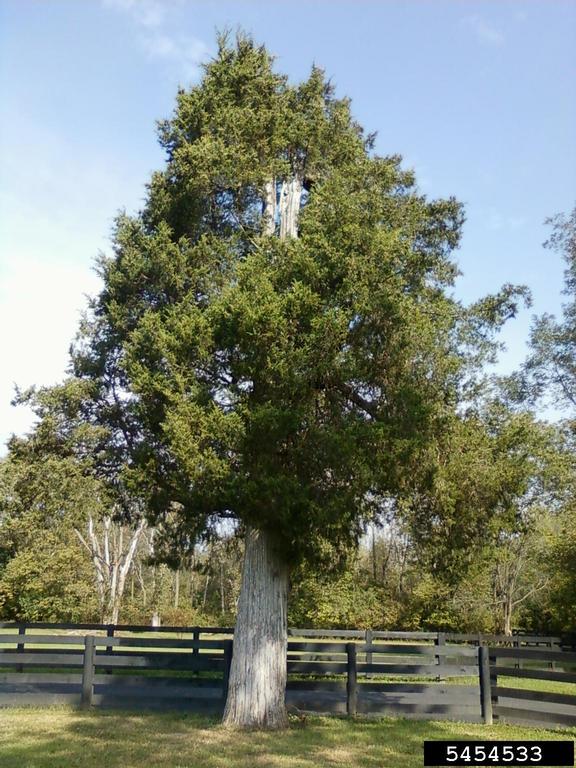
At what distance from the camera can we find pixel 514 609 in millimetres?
28688

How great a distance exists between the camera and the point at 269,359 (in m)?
8.57

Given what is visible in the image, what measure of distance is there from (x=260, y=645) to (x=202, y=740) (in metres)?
1.41

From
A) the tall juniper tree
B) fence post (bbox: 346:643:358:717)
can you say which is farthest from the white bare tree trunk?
fence post (bbox: 346:643:358:717)

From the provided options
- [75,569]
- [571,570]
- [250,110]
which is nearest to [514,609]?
[571,570]

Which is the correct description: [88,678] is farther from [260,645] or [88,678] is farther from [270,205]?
[270,205]

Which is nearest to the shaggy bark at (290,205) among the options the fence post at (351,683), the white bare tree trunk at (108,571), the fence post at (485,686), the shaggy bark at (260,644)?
the shaggy bark at (260,644)

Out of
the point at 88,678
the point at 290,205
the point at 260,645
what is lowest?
the point at 88,678

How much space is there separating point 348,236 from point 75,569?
28310mm

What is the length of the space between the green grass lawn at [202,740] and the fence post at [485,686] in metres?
0.31

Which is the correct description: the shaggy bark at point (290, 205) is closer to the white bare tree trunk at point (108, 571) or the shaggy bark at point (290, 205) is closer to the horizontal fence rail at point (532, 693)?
the horizontal fence rail at point (532, 693)

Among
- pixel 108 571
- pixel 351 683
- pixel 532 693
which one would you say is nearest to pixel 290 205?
pixel 351 683

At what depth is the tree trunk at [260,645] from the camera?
8.65 m

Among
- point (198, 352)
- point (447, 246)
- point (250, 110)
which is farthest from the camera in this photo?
point (447, 246)

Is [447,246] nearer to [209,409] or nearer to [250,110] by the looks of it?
[250,110]
